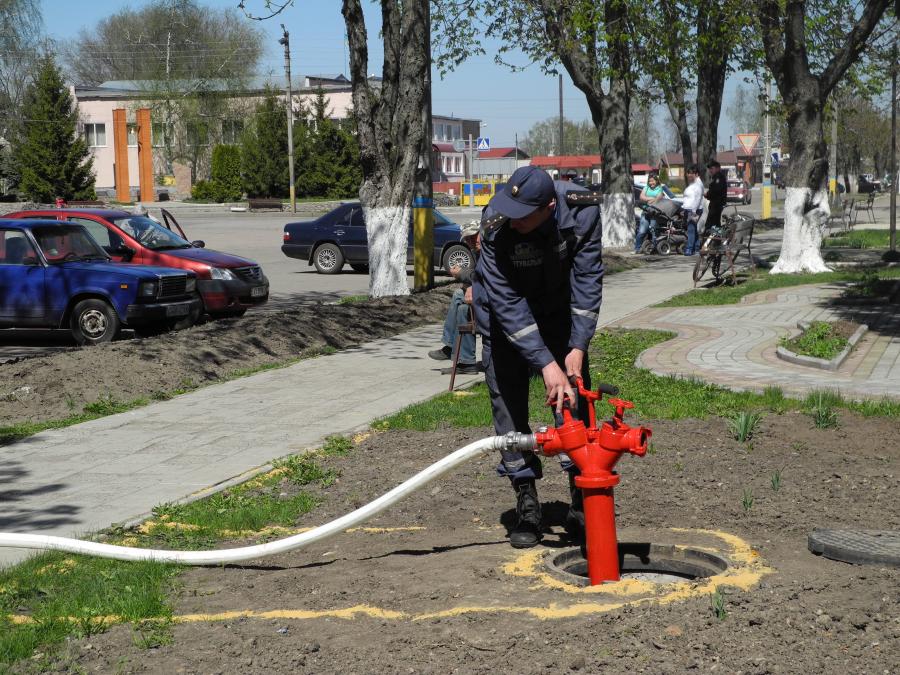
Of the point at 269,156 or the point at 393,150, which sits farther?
the point at 269,156

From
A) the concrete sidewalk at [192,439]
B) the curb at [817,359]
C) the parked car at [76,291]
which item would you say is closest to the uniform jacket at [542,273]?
the concrete sidewalk at [192,439]

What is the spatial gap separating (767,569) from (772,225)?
116 ft

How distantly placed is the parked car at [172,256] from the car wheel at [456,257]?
21.5ft

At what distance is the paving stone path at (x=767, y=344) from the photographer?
9.45m

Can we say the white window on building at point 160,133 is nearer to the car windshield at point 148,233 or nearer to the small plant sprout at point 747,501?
the car windshield at point 148,233

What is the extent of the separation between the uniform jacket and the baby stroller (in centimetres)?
2107

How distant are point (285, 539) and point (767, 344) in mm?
7727

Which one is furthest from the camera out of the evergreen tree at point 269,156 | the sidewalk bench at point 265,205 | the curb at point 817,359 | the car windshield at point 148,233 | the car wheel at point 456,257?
the evergreen tree at point 269,156

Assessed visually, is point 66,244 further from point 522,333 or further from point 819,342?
point 522,333

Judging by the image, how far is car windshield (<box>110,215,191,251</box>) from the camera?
630 inches

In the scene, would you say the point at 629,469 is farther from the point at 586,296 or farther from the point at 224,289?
the point at 224,289

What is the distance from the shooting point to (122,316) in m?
13.3

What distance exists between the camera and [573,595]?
445 centimetres

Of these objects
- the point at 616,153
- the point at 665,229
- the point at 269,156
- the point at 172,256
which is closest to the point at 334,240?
the point at 616,153
